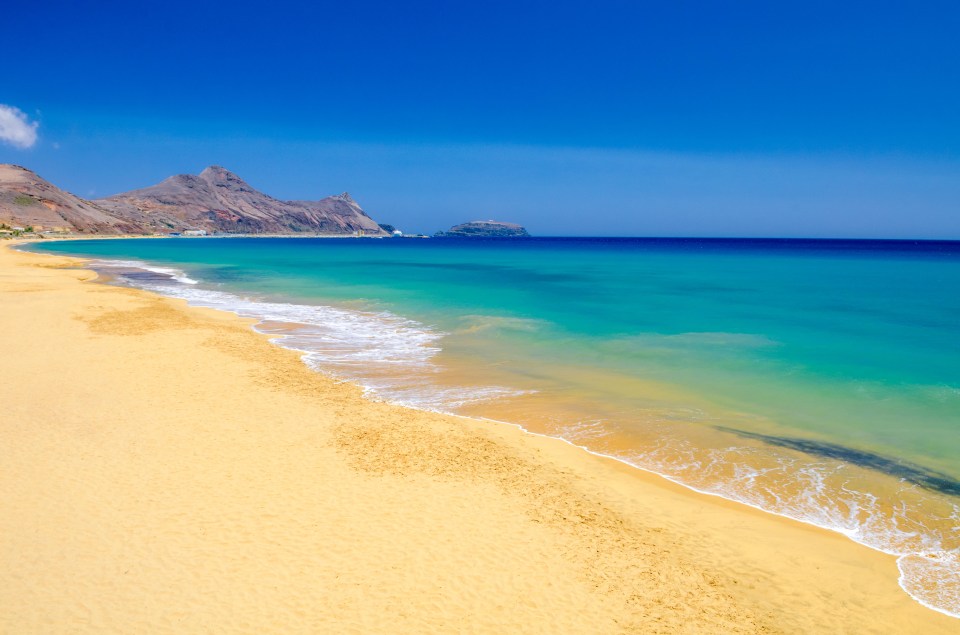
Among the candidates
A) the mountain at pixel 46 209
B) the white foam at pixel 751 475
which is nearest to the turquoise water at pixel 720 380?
the white foam at pixel 751 475

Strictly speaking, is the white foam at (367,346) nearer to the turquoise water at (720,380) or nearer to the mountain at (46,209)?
the turquoise water at (720,380)

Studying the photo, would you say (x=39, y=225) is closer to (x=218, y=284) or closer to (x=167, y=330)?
(x=218, y=284)

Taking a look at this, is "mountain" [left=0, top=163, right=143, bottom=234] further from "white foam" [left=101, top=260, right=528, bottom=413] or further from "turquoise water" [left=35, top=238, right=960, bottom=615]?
"white foam" [left=101, top=260, right=528, bottom=413]

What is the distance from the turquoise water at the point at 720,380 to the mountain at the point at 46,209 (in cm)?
11891

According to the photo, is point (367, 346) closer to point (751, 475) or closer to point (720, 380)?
point (720, 380)

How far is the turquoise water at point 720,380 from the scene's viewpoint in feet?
29.2

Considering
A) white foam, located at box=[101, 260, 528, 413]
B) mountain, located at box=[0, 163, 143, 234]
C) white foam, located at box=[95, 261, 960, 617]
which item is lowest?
white foam, located at box=[95, 261, 960, 617]

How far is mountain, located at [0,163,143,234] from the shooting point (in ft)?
403

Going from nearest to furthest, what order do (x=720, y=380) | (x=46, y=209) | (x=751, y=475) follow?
1. (x=751, y=475)
2. (x=720, y=380)
3. (x=46, y=209)

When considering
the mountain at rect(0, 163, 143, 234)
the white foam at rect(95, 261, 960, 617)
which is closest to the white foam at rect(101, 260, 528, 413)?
the white foam at rect(95, 261, 960, 617)

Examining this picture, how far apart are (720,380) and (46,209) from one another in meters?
162

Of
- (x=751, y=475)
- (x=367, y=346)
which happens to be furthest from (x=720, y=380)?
(x=367, y=346)

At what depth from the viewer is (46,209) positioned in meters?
132

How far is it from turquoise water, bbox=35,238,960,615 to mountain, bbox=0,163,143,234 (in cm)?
11891
